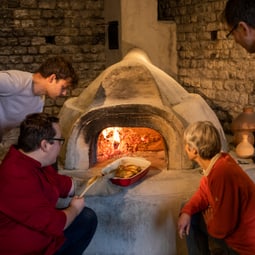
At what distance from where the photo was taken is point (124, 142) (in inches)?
212

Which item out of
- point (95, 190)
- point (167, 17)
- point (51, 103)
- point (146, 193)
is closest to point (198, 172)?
point (146, 193)

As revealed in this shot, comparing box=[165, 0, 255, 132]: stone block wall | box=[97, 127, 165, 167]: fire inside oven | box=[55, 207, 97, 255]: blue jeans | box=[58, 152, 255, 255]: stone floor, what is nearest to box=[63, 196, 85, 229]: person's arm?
box=[55, 207, 97, 255]: blue jeans

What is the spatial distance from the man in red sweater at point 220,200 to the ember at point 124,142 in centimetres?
192

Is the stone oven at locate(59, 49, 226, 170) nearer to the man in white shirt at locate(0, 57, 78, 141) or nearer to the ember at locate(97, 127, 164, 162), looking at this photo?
the ember at locate(97, 127, 164, 162)

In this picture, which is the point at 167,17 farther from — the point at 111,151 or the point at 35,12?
the point at 111,151

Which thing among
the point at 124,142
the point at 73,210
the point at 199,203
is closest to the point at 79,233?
the point at 73,210

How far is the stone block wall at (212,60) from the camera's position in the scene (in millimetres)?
6160

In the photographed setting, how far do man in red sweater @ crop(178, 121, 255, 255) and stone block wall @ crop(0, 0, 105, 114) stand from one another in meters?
5.57

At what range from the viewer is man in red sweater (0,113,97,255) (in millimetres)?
2674

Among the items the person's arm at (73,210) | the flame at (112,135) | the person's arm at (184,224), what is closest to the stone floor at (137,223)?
the person's arm at (184,224)

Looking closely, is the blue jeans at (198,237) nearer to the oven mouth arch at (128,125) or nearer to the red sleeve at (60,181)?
the red sleeve at (60,181)

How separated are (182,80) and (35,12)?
2.82 m

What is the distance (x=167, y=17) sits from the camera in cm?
784

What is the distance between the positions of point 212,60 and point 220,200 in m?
4.10
